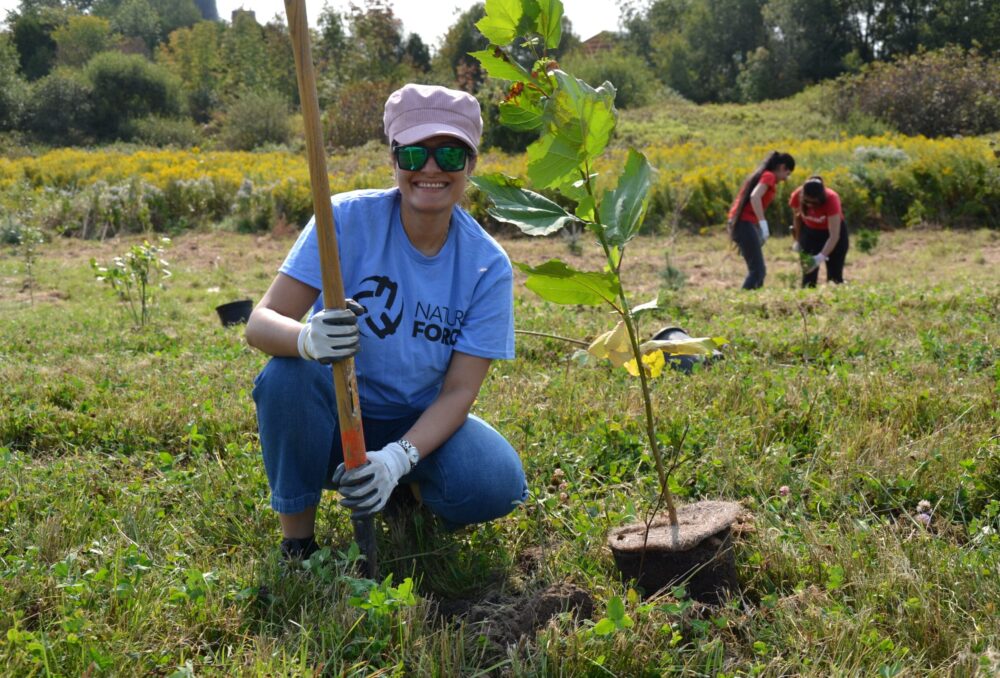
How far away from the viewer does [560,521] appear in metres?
2.42

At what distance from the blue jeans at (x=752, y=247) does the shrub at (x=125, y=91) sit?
24292 mm

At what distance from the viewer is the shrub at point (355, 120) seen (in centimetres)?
1991

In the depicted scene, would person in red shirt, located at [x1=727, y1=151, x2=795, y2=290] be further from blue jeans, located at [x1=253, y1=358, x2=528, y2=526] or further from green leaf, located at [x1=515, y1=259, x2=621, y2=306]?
green leaf, located at [x1=515, y1=259, x2=621, y2=306]

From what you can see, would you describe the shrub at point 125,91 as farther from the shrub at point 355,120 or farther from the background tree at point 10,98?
the shrub at point 355,120

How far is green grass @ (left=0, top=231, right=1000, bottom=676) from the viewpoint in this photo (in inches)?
68.0

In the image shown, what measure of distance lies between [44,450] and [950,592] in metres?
2.89

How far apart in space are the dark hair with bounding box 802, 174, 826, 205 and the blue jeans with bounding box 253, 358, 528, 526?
6161mm

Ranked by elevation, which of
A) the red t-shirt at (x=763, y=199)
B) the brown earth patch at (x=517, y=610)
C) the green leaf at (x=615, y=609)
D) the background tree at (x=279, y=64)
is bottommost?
the brown earth patch at (x=517, y=610)

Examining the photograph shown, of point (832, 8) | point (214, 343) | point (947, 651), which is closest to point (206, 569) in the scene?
point (947, 651)

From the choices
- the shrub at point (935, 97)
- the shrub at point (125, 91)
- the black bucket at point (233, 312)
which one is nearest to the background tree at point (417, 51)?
the shrub at point (125, 91)

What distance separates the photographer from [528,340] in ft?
15.6

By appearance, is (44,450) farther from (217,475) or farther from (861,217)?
(861,217)

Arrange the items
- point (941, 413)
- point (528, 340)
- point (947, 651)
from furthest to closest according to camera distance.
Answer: point (528, 340)
point (941, 413)
point (947, 651)

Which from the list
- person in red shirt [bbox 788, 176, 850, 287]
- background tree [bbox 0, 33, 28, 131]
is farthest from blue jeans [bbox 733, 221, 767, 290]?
background tree [bbox 0, 33, 28, 131]
